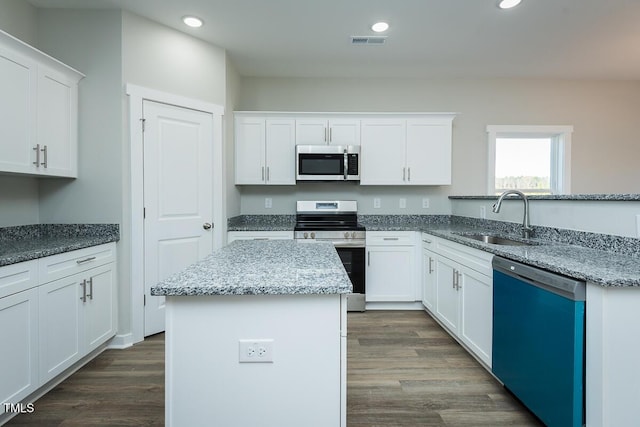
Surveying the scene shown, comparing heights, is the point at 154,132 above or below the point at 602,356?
above

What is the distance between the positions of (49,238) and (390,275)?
301cm

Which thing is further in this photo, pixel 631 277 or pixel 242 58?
pixel 242 58

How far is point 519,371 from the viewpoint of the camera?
1753 mm

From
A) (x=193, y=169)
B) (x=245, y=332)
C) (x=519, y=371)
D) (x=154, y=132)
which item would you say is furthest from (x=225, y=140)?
(x=519, y=371)

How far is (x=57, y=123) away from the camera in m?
2.36

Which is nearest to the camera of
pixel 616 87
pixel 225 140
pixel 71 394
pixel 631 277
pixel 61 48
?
pixel 631 277

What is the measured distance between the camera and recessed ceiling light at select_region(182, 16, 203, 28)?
2711mm

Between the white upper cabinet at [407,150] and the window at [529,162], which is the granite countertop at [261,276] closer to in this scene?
the white upper cabinet at [407,150]

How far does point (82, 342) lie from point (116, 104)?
5.81 feet

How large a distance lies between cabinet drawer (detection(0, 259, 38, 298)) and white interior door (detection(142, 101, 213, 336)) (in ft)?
2.98

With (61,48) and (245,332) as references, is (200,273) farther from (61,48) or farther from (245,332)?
(61,48)

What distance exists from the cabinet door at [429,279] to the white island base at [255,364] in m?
2.16

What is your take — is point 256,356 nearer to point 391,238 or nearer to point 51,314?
point 51,314

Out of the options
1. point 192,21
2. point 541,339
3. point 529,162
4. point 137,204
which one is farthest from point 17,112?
point 529,162
